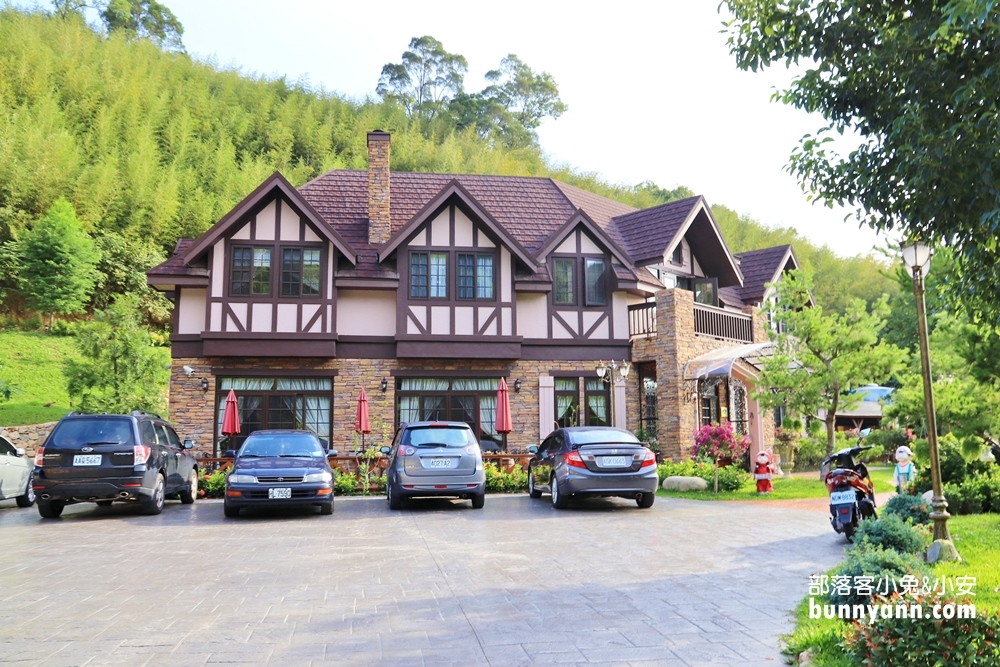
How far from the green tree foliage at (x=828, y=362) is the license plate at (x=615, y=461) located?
25.7 ft

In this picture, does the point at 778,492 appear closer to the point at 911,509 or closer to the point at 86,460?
the point at 911,509

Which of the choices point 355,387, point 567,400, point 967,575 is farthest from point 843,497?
point 355,387

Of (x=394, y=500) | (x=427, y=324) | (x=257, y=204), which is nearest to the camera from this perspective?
(x=394, y=500)

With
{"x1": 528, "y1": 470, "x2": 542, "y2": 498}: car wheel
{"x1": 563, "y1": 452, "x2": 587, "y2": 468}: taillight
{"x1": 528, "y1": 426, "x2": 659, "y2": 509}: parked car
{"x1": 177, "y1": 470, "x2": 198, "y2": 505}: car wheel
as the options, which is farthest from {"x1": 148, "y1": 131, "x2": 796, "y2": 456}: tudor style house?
{"x1": 563, "y1": 452, "x2": 587, "y2": 468}: taillight

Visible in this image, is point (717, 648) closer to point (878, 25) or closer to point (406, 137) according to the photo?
point (878, 25)

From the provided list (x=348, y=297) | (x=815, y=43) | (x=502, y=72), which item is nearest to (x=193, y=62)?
(x=502, y=72)

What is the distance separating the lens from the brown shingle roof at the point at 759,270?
30.0m

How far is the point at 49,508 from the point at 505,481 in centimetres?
924

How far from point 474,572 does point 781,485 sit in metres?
13.6

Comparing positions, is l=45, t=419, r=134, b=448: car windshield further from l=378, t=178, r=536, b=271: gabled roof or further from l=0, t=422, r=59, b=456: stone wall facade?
l=0, t=422, r=59, b=456: stone wall facade

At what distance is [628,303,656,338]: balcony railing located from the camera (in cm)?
2323

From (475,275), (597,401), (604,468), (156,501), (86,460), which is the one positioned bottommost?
(156,501)

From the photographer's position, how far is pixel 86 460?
1272cm

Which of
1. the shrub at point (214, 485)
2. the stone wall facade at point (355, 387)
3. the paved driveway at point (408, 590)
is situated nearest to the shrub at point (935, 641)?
the paved driveway at point (408, 590)
